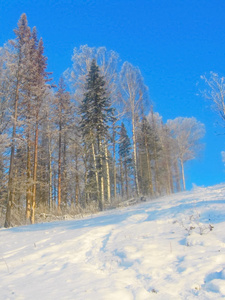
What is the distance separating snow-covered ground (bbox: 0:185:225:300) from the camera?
2.36 metres

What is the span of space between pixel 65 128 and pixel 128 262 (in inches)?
663

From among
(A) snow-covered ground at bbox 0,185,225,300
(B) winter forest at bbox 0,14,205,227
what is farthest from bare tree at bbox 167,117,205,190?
(A) snow-covered ground at bbox 0,185,225,300

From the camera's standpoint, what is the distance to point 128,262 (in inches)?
125

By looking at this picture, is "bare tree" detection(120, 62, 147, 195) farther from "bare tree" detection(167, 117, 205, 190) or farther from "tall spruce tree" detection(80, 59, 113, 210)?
"bare tree" detection(167, 117, 205, 190)

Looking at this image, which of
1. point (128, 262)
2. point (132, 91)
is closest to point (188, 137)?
point (132, 91)

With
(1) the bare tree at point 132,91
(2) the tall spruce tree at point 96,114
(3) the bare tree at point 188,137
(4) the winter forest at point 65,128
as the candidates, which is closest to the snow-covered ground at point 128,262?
(4) the winter forest at point 65,128

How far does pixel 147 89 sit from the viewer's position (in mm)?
19625

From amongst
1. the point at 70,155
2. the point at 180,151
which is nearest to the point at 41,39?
the point at 70,155

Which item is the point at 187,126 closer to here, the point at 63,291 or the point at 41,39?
the point at 41,39

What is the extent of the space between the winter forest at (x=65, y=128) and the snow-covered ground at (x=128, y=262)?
710 centimetres

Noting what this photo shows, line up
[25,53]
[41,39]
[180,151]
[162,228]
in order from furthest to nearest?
1. [180,151]
2. [41,39]
3. [25,53]
4. [162,228]

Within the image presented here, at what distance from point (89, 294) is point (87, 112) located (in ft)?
46.6

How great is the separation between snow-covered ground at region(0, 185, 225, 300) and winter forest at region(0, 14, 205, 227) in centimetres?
710

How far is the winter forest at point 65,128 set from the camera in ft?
39.6
